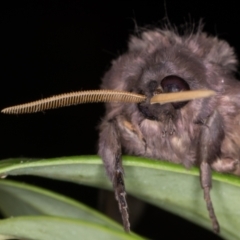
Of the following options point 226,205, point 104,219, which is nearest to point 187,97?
point 226,205

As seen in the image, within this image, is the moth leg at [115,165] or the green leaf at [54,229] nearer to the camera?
the green leaf at [54,229]

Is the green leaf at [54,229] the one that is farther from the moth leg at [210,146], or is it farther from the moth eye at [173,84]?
the moth eye at [173,84]

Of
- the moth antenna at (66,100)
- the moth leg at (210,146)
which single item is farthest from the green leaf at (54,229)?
the moth leg at (210,146)

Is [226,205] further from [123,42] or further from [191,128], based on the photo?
[123,42]

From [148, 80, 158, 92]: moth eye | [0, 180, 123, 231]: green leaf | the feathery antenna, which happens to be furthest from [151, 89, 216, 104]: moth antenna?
[0, 180, 123, 231]: green leaf

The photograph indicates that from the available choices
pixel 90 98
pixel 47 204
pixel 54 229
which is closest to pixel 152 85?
pixel 90 98

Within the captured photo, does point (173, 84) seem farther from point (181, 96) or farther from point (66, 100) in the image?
point (66, 100)

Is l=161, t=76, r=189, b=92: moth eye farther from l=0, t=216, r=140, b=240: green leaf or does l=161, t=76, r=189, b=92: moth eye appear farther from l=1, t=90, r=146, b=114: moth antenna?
l=0, t=216, r=140, b=240: green leaf
